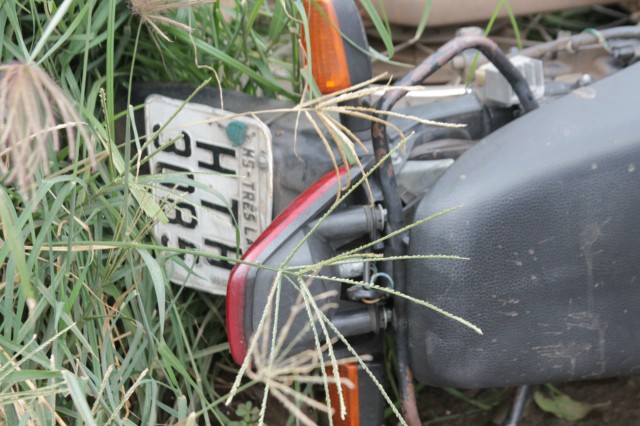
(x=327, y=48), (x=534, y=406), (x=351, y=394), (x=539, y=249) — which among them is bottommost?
(x=534, y=406)

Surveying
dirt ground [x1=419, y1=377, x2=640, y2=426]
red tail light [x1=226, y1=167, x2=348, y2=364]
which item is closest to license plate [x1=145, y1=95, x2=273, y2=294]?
red tail light [x1=226, y1=167, x2=348, y2=364]

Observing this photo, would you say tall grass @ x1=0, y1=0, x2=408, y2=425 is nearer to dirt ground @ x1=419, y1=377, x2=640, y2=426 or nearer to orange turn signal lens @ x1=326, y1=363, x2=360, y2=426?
orange turn signal lens @ x1=326, y1=363, x2=360, y2=426

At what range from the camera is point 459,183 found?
4.99 ft

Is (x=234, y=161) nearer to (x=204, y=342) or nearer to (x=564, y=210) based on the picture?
(x=204, y=342)

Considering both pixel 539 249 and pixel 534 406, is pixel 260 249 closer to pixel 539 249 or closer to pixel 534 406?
pixel 539 249

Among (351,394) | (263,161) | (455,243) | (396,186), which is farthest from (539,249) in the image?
(263,161)

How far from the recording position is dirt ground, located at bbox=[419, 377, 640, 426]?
83.0 inches

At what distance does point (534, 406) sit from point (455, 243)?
80 cm

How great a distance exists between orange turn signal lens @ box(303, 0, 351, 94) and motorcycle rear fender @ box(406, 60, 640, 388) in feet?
0.91

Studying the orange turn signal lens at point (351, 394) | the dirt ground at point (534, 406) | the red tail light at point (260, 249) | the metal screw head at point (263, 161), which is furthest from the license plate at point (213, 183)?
the dirt ground at point (534, 406)

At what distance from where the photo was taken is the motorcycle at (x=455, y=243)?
1.49 meters

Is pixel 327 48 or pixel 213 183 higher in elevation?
pixel 327 48

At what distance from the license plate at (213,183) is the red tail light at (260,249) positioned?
134mm

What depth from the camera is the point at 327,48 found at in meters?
1.70
